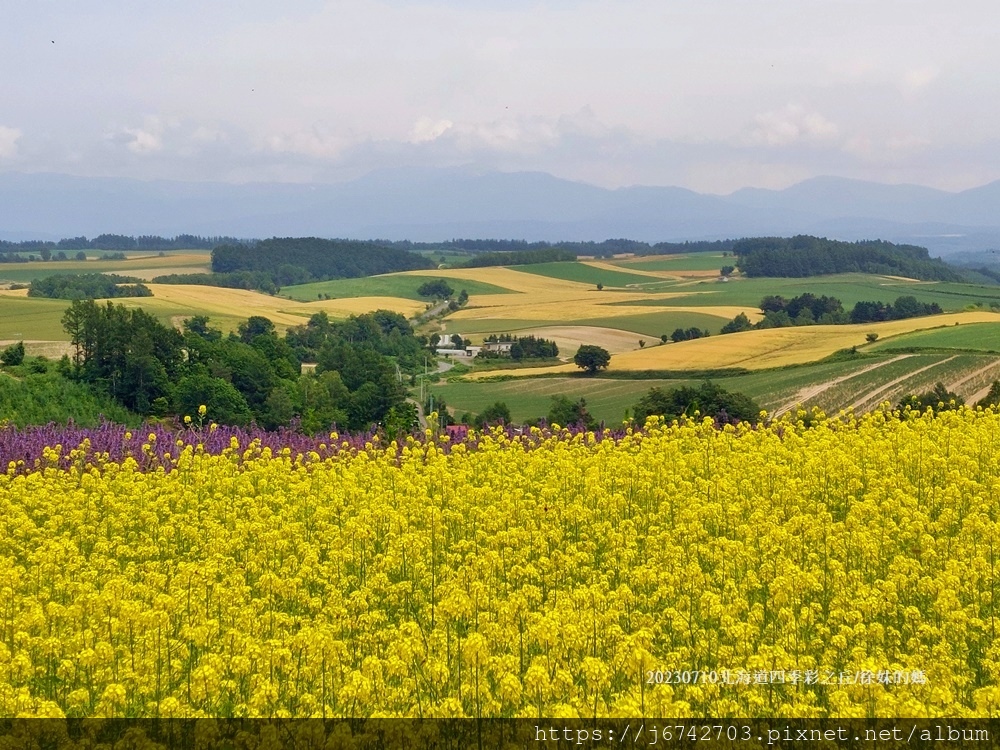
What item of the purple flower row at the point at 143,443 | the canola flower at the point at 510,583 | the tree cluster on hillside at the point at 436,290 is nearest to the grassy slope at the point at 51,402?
the purple flower row at the point at 143,443

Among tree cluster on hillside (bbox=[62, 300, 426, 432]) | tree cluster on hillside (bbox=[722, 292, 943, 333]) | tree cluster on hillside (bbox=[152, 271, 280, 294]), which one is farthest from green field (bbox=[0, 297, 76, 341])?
tree cluster on hillside (bbox=[152, 271, 280, 294])

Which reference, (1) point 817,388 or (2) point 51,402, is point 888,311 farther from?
(2) point 51,402

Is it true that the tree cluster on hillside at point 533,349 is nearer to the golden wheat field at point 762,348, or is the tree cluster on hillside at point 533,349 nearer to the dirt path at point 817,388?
the golden wheat field at point 762,348

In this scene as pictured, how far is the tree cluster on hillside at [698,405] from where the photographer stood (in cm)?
2998

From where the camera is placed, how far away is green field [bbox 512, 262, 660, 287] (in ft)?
577

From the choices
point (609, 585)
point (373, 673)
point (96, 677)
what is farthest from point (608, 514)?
point (96, 677)

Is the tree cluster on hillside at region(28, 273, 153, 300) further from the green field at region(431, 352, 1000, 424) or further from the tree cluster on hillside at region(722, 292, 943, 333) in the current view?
the green field at region(431, 352, 1000, 424)

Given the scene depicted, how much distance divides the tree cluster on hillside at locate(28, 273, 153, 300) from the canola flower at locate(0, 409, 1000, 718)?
364ft

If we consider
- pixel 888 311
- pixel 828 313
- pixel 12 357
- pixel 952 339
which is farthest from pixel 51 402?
pixel 888 311

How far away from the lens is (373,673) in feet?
30.8

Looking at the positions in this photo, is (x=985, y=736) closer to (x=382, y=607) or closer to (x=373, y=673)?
(x=373, y=673)

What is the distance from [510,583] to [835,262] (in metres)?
176

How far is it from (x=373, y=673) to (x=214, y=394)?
1290 inches

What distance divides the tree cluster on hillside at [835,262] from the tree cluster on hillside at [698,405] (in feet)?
479
